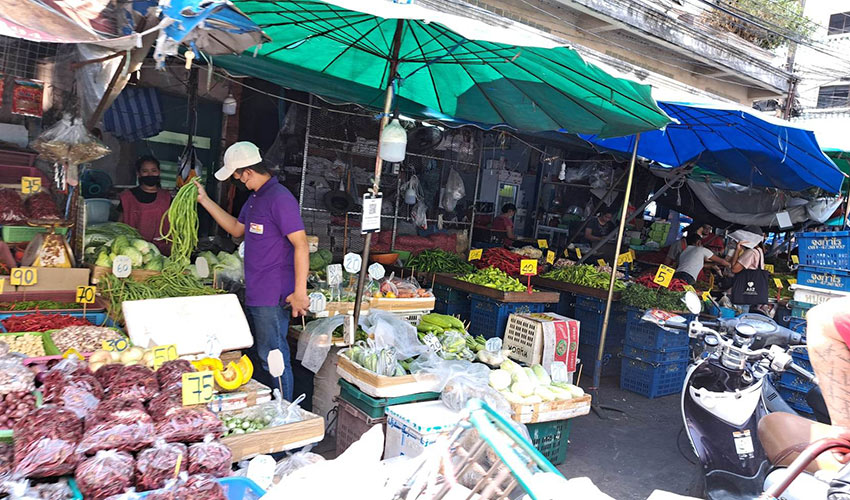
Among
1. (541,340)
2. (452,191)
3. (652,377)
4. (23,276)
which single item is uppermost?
(452,191)

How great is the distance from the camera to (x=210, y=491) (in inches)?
83.2

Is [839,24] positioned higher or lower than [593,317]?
higher

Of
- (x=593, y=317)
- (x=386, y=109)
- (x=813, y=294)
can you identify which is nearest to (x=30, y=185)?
(x=386, y=109)

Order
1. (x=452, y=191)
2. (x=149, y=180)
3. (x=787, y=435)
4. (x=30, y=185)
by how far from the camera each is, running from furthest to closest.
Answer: (x=452, y=191) < (x=149, y=180) < (x=30, y=185) < (x=787, y=435)

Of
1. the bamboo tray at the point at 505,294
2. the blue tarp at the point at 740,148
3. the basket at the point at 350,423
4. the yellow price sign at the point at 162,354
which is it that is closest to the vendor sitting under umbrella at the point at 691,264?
the blue tarp at the point at 740,148

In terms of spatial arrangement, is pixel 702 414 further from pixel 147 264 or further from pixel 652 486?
pixel 147 264

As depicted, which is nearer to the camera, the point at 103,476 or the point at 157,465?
the point at 103,476

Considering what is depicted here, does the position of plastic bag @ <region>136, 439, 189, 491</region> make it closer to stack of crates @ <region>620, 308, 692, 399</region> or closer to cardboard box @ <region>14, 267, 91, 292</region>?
cardboard box @ <region>14, 267, 91, 292</region>

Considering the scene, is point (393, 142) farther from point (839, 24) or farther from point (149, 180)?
point (839, 24)

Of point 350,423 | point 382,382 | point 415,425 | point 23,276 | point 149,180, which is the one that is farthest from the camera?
point 149,180

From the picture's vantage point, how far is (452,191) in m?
9.56

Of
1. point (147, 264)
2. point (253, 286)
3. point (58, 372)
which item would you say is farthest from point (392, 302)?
point (58, 372)

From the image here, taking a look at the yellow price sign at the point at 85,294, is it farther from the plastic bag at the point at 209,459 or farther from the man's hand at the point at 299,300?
the plastic bag at the point at 209,459

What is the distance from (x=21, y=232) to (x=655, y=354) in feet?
21.2
